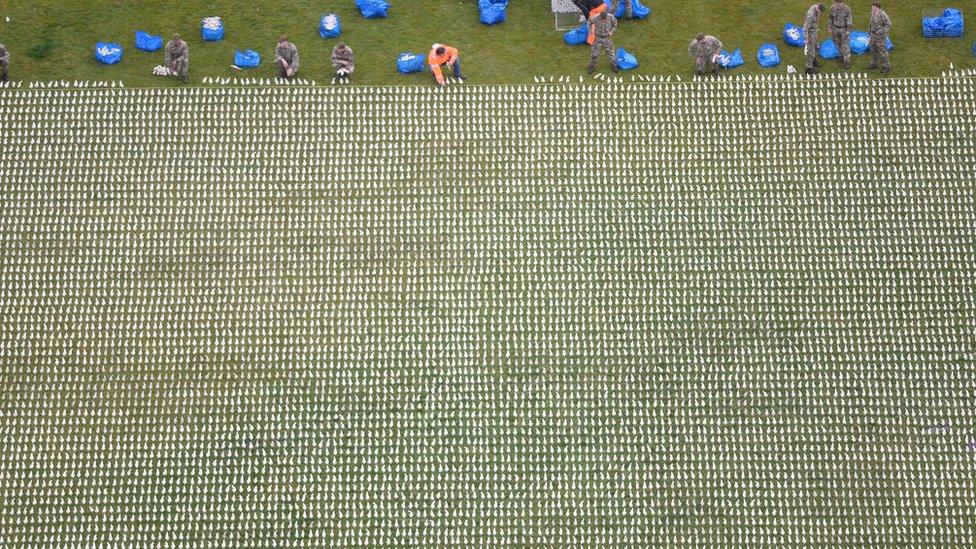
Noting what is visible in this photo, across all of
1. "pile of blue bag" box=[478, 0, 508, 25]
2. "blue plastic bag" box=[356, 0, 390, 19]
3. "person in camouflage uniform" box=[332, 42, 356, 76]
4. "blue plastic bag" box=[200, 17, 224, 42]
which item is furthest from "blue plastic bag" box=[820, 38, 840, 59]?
"blue plastic bag" box=[200, 17, 224, 42]

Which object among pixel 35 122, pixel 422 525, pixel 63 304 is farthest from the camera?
pixel 35 122

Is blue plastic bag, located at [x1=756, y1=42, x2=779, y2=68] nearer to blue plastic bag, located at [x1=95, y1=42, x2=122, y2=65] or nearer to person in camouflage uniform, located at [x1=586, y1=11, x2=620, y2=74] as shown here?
person in camouflage uniform, located at [x1=586, y1=11, x2=620, y2=74]

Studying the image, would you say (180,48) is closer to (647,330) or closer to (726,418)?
(647,330)

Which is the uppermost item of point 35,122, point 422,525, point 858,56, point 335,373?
point 858,56

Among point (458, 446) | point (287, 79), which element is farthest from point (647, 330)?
point (287, 79)

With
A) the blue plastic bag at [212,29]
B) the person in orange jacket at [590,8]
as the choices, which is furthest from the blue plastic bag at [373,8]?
the person in orange jacket at [590,8]

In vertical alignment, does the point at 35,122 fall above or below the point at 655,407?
above

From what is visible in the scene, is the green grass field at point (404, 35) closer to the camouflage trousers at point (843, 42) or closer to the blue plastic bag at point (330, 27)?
the blue plastic bag at point (330, 27)
